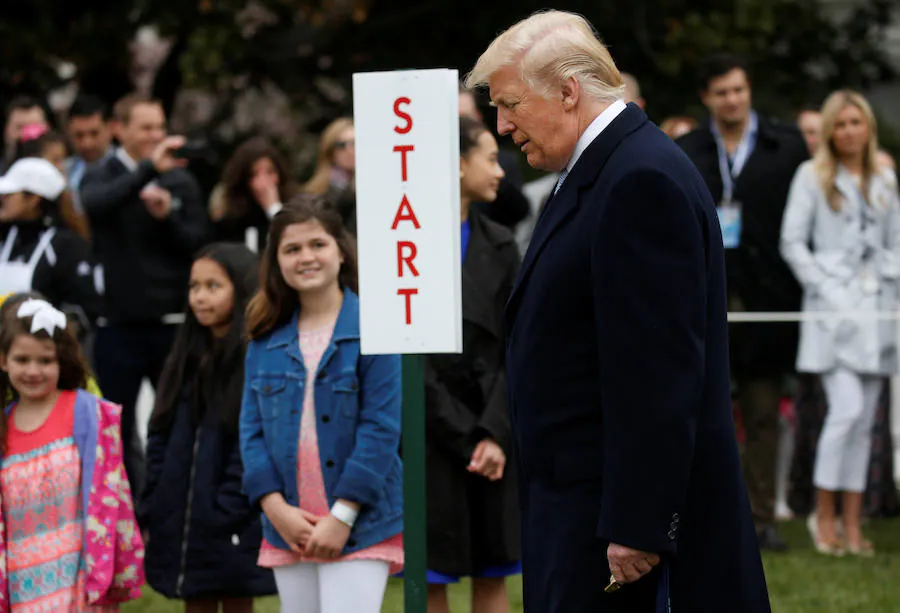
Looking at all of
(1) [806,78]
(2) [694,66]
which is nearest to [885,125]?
(1) [806,78]

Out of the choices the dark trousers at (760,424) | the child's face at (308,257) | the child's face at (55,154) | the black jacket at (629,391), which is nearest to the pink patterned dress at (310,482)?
the child's face at (308,257)

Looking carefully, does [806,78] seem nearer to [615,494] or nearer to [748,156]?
[748,156]

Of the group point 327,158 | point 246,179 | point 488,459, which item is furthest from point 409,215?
point 327,158

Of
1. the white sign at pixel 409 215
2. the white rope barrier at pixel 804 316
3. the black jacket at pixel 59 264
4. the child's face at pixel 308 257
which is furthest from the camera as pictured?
the white rope barrier at pixel 804 316

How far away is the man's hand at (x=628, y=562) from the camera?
3.65 m

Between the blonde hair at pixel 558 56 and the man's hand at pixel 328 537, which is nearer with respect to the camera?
the blonde hair at pixel 558 56

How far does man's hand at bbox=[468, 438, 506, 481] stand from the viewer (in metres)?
5.98

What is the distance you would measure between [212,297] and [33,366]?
90cm

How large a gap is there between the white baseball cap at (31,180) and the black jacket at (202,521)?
97.3 inches

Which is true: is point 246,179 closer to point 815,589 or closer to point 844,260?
point 844,260

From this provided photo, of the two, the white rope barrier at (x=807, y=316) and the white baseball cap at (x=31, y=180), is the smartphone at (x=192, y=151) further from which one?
the white rope barrier at (x=807, y=316)

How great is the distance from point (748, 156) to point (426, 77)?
4.62m

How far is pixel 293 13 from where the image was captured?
1484 cm

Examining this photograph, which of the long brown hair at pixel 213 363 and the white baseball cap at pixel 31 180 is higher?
the white baseball cap at pixel 31 180
